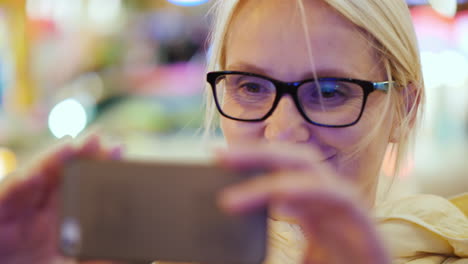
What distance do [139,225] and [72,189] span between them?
0.26 feet

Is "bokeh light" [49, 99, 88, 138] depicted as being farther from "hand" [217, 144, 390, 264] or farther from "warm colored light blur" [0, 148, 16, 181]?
"hand" [217, 144, 390, 264]

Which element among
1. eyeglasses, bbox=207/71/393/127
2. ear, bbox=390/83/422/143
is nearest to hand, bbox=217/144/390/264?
eyeglasses, bbox=207/71/393/127

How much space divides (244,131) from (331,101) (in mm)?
147

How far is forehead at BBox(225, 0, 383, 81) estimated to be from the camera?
3.06 ft

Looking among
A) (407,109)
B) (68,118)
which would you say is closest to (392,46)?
(407,109)

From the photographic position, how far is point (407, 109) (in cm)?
108

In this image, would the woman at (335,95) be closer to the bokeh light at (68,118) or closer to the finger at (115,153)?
the finger at (115,153)

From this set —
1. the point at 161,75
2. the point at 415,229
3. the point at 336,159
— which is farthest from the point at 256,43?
the point at 161,75

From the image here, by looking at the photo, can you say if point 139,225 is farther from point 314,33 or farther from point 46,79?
point 46,79

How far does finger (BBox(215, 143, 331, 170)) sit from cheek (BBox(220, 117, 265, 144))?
398 millimetres

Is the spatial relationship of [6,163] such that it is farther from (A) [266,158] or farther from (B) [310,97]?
(A) [266,158]

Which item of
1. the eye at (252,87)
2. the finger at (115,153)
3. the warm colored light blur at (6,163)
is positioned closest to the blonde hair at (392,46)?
the eye at (252,87)

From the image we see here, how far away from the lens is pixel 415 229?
3.34ft

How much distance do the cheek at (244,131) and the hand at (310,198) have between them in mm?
396
